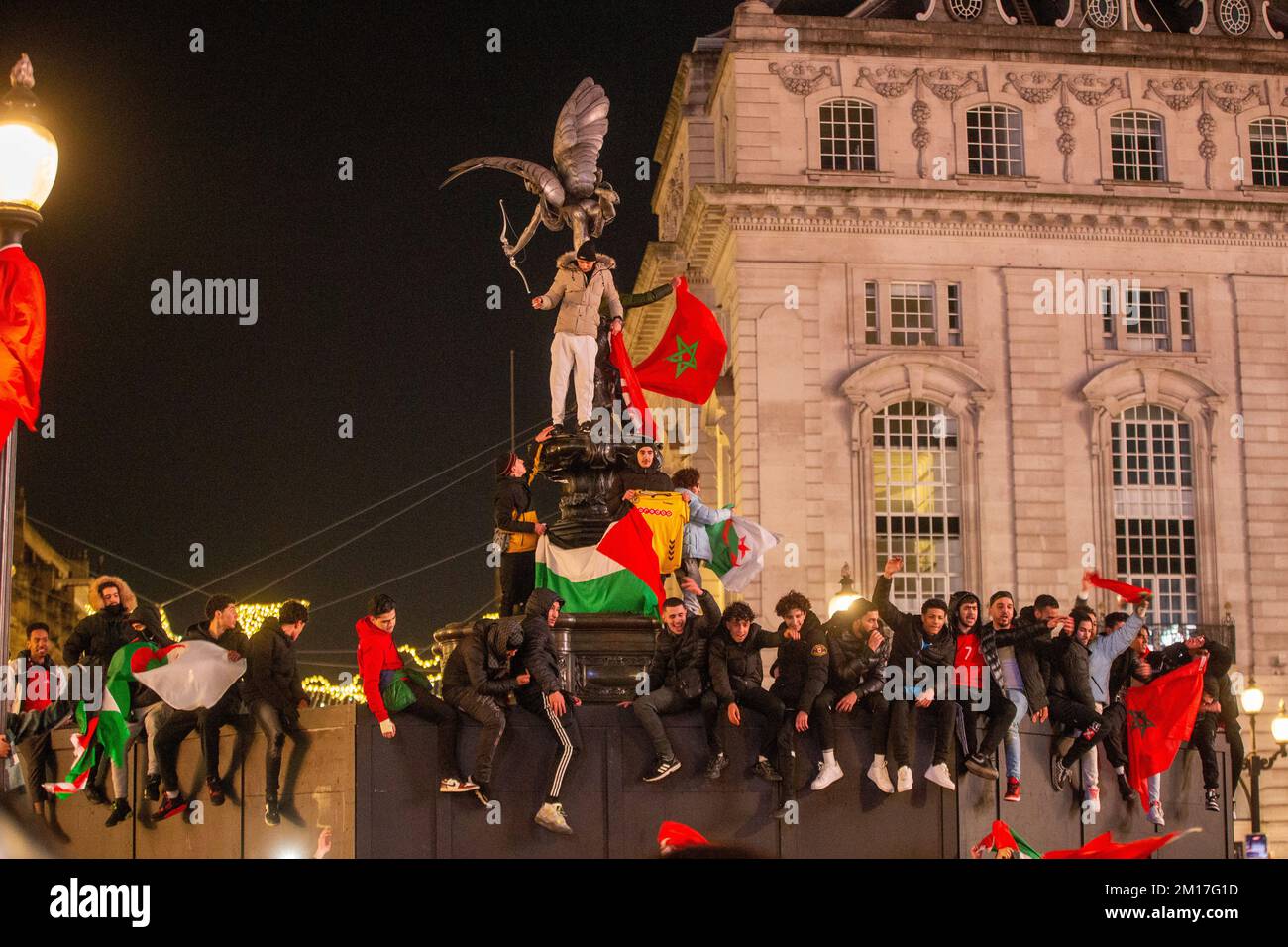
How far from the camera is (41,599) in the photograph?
271 feet

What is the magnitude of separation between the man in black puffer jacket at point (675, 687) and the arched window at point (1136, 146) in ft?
111

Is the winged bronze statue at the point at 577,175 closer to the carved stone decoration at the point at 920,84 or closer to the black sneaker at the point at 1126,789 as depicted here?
the black sneaker at the point at 1126,789

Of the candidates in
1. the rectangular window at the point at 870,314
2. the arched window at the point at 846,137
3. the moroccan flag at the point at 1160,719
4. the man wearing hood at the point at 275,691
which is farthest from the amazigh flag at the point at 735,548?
the arched window at the point at 846,137

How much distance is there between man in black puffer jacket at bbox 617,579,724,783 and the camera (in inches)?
622

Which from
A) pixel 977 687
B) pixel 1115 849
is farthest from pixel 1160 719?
pixel 1115 849

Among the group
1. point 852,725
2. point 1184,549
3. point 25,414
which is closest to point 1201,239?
point 1184,549

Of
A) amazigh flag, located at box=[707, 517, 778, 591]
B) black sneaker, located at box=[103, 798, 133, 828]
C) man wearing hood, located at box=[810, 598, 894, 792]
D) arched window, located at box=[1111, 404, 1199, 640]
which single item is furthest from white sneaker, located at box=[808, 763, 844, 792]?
arched window, located at box=[1111, 404, 1199, 640]

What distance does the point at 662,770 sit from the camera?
1578cm

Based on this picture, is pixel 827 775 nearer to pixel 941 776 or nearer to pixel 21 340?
pixel 941 776

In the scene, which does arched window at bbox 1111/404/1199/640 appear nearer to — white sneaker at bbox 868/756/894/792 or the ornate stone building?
the ornate stone building

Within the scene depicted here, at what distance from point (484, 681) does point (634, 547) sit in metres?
2.94

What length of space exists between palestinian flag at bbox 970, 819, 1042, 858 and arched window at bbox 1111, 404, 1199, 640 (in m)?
30.1
